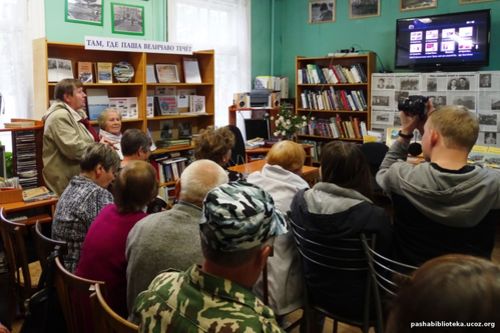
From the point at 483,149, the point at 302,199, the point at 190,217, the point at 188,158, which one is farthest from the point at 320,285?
the point at 188,158

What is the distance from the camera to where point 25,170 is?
152 inches

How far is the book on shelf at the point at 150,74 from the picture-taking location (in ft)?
16.6

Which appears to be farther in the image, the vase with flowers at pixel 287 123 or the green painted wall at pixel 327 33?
the vase with flowers at pixel 287 123

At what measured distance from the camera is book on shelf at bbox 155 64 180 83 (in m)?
5.16

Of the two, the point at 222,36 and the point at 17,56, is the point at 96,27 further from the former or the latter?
the point at 222,36

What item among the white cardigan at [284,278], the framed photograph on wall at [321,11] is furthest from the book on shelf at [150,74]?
the white cardigan at [284,278]

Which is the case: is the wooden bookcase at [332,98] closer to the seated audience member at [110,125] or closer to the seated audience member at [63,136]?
the seated audience member at [110,125]

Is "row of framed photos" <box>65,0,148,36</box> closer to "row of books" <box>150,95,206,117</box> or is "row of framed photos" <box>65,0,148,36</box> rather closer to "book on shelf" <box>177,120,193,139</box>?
"row of books" <box>150,95,206,117</box>

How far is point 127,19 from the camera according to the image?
5.26m

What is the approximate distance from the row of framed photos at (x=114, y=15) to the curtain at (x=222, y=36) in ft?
1.73

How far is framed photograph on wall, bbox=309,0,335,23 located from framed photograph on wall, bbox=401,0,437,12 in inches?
42.8

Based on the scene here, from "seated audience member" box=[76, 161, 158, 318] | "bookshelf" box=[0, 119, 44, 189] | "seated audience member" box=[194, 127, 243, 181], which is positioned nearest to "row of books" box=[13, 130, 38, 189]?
"bookshelf" box=[0, 119, 44, 189]

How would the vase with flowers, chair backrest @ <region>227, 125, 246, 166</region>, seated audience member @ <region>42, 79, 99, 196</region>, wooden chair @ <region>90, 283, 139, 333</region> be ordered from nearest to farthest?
wooden chair @ <region>90, 283, 139, 333</region> < seated audience member @ <region>42, 79, 99, 196</region> < chair backrest @ <region>227, 125, 246, 166</region> < the vase with flowers

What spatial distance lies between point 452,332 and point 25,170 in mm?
3924
